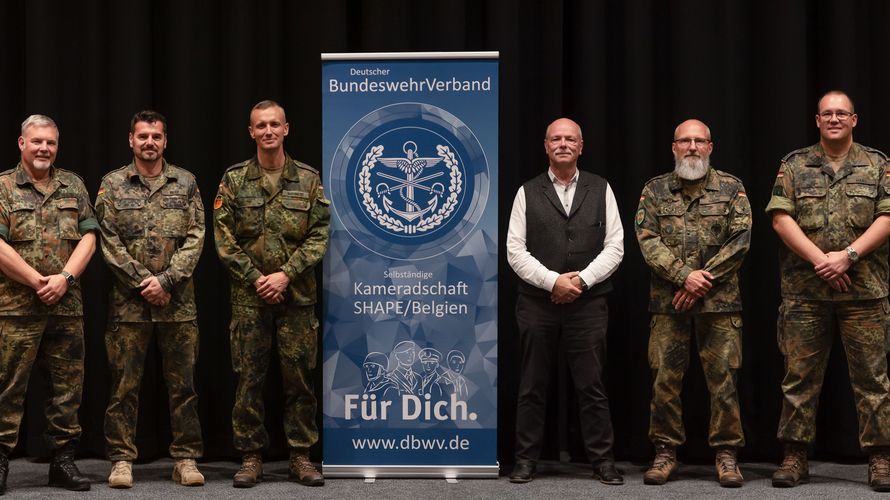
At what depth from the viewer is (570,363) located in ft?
16.1

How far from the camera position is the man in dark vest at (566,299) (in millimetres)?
4832

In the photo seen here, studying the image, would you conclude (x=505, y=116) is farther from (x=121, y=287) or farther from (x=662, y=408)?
(x=121, y=287)

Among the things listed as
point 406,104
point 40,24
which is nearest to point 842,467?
point 406,104

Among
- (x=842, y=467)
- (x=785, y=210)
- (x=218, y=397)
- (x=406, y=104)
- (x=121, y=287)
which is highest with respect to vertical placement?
(x=406, y=104)

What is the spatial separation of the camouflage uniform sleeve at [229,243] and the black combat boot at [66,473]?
1166mm

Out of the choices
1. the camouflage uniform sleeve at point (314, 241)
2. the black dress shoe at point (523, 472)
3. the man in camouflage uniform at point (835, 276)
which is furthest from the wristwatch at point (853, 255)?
the camouflage uniform sleeve at point (314, 241)

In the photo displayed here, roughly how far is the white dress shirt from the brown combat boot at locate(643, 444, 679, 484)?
0.91 metres

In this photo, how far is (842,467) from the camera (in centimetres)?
525

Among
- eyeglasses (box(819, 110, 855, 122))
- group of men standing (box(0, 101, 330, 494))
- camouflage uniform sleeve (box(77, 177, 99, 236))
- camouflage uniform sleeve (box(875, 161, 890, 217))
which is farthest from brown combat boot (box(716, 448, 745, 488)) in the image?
camouflage uniform sleeve (box(77, 177, 99, 236))

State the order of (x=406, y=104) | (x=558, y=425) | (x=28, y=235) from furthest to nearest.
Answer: (x=558, y=425), (x=406, y=104), (x=28, y=235)

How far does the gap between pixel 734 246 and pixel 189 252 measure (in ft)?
8.59

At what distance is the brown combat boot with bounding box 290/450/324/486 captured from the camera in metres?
4.78

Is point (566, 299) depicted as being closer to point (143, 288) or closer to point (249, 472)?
point (249, 472)

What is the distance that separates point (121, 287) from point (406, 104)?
5.42 feet
